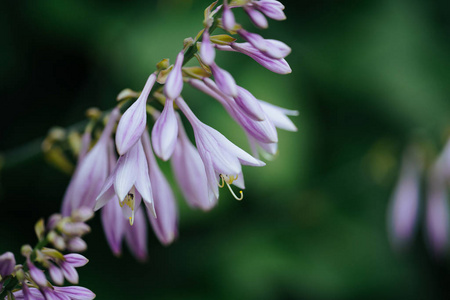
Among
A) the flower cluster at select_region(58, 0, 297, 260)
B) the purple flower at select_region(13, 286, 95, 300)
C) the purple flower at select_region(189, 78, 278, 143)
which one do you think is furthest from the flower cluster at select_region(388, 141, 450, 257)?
the purple flower at select_region(13, 286, 95, 300)

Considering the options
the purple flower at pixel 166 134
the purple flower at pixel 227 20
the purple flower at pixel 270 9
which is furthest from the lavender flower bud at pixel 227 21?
the purple flower at pixel 166 134

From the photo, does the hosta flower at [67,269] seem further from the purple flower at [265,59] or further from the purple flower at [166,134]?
the purple flower at [265,59]

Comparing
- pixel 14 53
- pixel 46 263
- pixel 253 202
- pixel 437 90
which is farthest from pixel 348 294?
pixel 46 263

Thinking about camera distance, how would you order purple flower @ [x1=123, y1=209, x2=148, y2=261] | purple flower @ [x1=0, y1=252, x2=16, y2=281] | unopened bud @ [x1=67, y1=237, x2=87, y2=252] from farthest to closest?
purple flower @ [x1=123, y1=209, x2=148, y2=261]
unopened bud @ [x1=67, y1=237, x2=87, y2=252]
purple flower @ [x1=0, y1=252, x2=16, y2=281]

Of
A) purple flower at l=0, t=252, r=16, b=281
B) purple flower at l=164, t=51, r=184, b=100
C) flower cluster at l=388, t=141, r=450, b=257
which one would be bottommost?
flower cluster at l=388, t=141, r=450, b=257

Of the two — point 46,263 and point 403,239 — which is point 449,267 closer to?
point 403,239

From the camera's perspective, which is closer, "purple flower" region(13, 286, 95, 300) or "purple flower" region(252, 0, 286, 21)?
"purple flower" region(13, 286, 95, 300)

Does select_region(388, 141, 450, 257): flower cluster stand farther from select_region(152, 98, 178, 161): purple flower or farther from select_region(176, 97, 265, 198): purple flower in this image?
select_region(152, 98, 178, 161): purple flower
